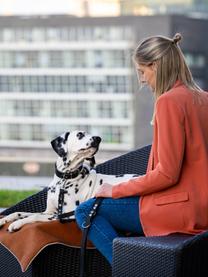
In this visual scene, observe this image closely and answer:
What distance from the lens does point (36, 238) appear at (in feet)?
9.26

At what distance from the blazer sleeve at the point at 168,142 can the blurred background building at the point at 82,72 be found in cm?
4858

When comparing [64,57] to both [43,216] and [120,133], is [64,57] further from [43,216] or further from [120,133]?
[43,216]

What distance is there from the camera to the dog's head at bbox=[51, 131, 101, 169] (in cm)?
301

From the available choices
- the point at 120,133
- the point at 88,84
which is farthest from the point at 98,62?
the point at 120,133

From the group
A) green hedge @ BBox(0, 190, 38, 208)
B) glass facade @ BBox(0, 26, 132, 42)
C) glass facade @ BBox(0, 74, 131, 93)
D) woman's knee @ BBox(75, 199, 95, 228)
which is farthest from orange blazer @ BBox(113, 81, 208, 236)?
glass facade @ BBox(0, 26, 132, 42)

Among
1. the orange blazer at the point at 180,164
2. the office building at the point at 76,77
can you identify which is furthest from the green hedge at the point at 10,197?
the office building at the point at 76,77

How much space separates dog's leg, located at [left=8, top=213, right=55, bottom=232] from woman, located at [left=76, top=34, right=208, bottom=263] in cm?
51

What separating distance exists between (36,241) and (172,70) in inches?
36.1

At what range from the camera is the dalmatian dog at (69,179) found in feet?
9.89

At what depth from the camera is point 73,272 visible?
2.92m

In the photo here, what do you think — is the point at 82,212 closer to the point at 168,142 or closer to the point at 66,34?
the point at 168,142

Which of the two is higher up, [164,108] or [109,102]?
[164,108]

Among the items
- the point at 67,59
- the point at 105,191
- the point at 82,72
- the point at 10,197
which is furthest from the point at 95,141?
the point at 67,59

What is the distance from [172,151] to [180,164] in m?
0.06
